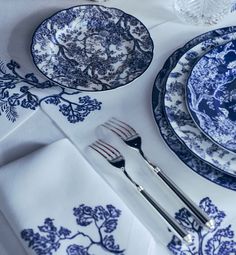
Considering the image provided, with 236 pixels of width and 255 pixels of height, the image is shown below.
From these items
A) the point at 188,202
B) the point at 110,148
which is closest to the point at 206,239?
the point at 188,202

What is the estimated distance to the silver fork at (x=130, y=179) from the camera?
0.58 meters

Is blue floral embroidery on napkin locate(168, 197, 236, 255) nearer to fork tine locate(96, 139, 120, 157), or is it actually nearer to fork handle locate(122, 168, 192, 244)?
fork handle locate(122, 168, 192, 244)

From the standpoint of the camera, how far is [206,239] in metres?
0.59

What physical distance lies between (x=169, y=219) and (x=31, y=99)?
27 cm

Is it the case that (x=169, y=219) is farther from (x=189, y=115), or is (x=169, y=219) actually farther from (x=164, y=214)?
(x=189, y=115)

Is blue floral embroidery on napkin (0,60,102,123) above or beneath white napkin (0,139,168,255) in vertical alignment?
above

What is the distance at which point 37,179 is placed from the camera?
62 centimetres

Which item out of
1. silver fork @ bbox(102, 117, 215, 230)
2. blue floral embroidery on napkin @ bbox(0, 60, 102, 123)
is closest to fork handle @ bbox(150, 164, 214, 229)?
silver fork @ bbox(102, 117, 215, 230)

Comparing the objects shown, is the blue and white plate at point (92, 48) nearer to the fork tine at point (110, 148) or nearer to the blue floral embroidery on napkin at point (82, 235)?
the fork tine at point (110, 148)

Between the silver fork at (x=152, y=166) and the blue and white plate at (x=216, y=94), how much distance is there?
81 millimetres

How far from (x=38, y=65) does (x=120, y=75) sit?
0.12m

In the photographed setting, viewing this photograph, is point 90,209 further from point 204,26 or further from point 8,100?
point 204,26

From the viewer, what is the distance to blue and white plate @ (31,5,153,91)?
74 cm

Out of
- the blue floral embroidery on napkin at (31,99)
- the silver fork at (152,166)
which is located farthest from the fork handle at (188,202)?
the blue floral embroidery on napkin at (31,99)
